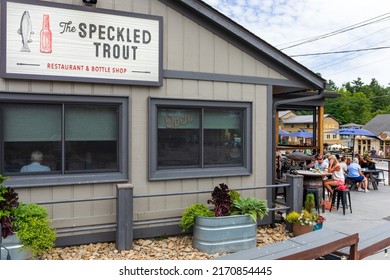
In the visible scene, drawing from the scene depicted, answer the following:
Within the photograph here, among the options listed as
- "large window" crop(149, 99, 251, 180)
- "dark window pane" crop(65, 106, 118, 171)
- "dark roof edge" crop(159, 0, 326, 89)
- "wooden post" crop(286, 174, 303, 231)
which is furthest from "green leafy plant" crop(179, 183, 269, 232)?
"dark roof edge" crop(159, 0, 326, 89)

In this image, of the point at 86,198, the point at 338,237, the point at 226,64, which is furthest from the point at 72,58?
the point at 338,237

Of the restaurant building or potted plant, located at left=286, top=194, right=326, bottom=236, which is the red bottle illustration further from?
potted plant, located at left=286, top=194, right=326, bottom=236

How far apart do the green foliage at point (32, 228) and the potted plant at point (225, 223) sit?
2080 mm

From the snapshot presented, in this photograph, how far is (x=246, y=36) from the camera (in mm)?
5887

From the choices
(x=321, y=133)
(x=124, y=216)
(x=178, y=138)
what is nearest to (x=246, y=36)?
(x=178, y=138)

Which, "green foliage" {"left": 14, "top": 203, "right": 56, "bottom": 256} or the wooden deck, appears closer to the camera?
the wooden deck

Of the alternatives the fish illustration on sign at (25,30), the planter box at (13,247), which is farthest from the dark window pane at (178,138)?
the planter box at (13,247)

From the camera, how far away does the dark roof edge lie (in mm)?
5500

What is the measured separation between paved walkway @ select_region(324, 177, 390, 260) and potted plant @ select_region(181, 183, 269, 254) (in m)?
1.96

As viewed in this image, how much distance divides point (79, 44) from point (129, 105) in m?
1.22

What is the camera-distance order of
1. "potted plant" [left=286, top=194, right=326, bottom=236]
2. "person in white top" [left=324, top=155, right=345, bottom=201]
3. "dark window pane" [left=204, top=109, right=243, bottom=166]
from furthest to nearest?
"person in white top" [left=324, top=155, right=345, bottom=201] < "dark window pane" [left=204, top=109, right=243, bottom=166] < "potted plant" [left=286, top=194, right=326, bottom=236]

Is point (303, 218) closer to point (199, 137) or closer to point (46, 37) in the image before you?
point (199, 137)
